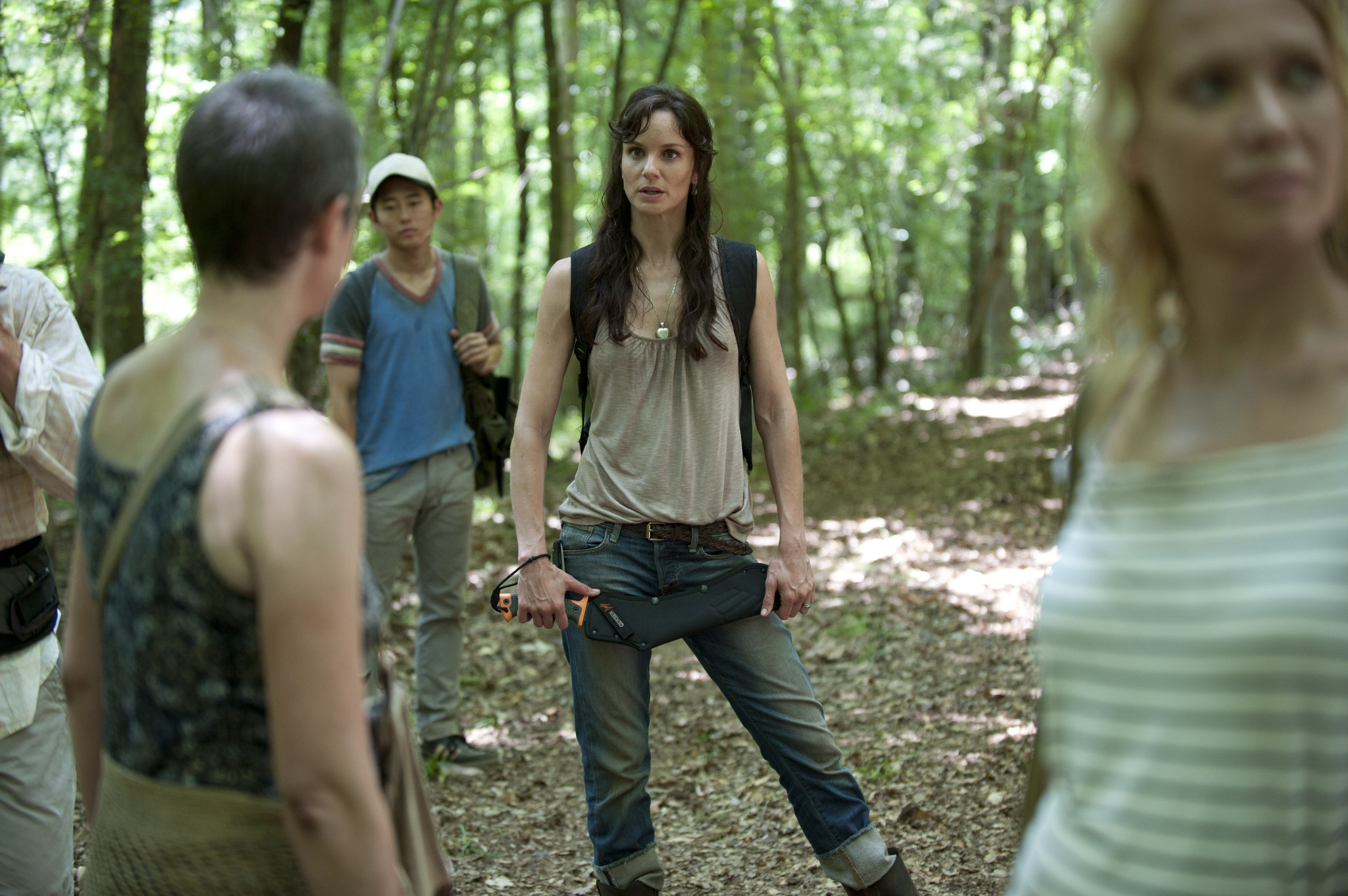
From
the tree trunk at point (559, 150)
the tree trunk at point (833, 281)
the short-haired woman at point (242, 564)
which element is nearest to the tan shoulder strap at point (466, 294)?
the short-haired woman at point (242, 564)

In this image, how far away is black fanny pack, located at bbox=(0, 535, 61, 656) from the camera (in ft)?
8.94

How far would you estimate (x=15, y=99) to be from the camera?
750cm

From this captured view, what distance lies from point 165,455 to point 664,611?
184cm

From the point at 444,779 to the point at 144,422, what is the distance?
3887 mm

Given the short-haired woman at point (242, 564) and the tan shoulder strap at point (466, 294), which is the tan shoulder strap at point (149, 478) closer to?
the short-haired woman at point (242, 564)

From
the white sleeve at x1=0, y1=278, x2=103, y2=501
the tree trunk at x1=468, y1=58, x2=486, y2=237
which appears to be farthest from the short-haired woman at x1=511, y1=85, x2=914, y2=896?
the tree trunk at x1=468, y1=58, x2=486, y2=237

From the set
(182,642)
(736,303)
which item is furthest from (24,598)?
(736,303)

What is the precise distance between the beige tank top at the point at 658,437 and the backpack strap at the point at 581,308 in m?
0.04

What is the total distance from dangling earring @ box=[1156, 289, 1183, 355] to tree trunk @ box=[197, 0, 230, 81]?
751cm

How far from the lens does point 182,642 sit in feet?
5.08

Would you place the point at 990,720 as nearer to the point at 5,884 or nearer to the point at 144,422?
the point at 5,884

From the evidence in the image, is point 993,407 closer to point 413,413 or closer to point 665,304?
point 413,413

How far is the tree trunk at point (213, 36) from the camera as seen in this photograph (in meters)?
7.68

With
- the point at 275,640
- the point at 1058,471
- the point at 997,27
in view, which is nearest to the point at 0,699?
the point at 275,640
